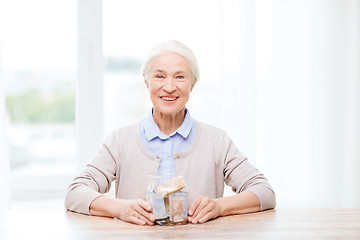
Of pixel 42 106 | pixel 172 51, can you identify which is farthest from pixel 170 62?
pixel 42 106

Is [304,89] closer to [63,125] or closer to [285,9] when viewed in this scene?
[285,9]

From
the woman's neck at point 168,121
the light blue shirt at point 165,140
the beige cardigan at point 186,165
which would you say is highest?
the woman's neck at point 168,121

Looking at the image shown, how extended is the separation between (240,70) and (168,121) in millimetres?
1361

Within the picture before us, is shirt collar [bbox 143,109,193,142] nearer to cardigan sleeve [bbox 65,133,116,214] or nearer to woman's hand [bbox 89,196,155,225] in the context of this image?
cardigan sleeve [bbox 65,133,116,214]

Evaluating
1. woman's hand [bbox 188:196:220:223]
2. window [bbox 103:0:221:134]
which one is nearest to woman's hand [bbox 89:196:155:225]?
woman's hand [bbox 188:196:220:223]

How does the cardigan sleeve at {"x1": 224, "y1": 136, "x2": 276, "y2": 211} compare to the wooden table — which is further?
the cardigan sleeve at {"x1": 224, "y1": 136, "x2": 276, "y2": 211}

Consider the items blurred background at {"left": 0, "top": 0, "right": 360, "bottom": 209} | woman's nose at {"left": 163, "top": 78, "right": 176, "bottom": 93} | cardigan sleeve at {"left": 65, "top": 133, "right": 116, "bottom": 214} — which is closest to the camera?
cardigan sleeve at {"left": 65, "top": 133, "right": 116, "bottom": 214}

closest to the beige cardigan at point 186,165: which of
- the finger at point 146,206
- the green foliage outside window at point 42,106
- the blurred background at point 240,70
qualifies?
the finger at point 146,206

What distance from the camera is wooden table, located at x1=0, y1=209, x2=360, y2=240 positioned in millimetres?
1339

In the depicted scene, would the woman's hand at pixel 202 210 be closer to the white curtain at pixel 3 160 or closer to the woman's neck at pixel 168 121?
the woman's neck at pixel 168 121

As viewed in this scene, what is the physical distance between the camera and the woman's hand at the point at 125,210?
1443 millimetres

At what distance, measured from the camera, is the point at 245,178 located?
1777 mm

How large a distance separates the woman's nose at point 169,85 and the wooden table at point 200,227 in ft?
1.66

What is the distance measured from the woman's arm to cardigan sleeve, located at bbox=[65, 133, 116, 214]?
1.14ft
